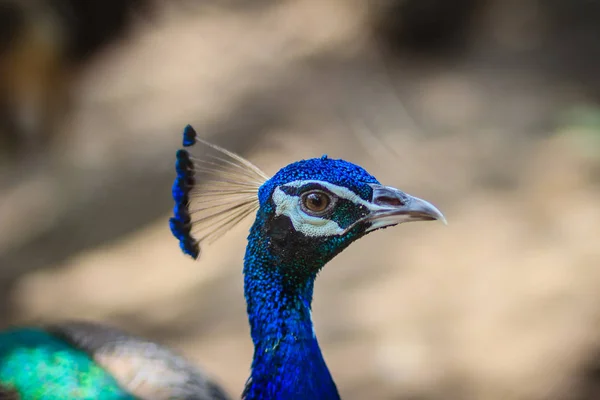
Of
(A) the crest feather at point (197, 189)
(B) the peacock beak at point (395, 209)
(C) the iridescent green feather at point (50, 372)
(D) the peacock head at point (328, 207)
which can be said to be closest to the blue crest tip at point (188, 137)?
(A) the crest feather at point (197, 189)

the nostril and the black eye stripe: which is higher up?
the black eye stripe

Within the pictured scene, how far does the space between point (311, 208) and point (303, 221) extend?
3 cm

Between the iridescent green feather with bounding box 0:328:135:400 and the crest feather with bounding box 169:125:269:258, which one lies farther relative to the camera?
the iridescent green feather with bounding box 0:328:135:400

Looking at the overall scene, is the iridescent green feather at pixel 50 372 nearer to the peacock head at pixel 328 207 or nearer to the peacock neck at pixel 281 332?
the peacock neck at pixel 281 332

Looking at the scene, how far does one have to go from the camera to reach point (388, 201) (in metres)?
1.26

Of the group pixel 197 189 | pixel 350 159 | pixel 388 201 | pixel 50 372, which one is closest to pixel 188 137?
pixel 197 189

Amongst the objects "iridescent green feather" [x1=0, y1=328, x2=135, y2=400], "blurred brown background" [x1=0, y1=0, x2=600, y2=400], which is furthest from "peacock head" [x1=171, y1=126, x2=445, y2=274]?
"blurred brown background" [x1=0, y1=0, x2=600, y2=400]

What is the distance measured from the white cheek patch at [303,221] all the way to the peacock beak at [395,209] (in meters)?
0.07

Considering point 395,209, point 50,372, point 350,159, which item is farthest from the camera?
point 350,159

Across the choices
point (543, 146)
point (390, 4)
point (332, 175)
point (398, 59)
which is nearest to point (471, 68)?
point (398, 59)

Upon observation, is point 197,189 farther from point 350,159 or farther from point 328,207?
point 350,159

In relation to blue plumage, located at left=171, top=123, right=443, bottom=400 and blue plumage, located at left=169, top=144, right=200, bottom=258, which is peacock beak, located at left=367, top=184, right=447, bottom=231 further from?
blue plumage, located at left=169, top=144, right=200, bottom=258

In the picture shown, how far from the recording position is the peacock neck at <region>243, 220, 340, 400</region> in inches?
51.6

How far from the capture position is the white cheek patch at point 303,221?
127 cm
